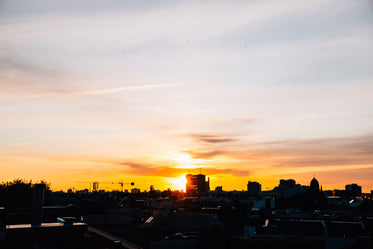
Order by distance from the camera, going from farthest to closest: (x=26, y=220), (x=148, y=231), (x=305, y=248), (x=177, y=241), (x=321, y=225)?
(x=148, y=231), (x=321, y=225), (x=177, y=241), (x=26, y=220), (x=305, y=248)

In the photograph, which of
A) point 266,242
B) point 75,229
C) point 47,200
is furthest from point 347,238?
point 47,200

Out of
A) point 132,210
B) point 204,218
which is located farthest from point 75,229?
point 132,210

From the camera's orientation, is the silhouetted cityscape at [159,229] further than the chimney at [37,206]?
No

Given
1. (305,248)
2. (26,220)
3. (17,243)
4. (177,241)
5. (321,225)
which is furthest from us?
(321,225)

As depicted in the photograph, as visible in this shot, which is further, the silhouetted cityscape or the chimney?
the chimney

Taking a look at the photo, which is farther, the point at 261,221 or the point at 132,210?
the point at 132,210

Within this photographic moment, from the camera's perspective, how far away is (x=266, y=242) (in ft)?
137

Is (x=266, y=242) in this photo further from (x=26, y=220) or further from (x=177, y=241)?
(x=26, y=220)

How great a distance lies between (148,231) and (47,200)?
4429cm

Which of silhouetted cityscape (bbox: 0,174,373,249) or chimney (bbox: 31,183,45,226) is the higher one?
chimney (bbox: 31,183,45,226)

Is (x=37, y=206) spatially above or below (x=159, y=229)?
above

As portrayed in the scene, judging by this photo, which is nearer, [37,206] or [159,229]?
[37,206]

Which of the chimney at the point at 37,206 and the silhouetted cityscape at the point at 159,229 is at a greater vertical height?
the chimney at the point at 37,206

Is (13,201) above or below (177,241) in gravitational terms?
above
